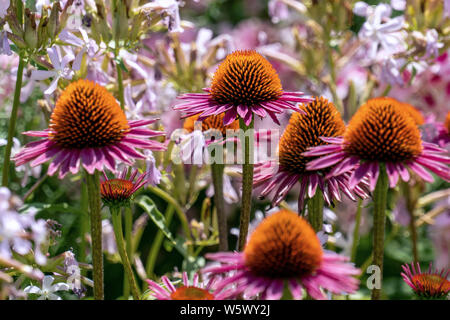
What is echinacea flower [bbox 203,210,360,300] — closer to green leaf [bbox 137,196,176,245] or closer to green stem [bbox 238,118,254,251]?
green stem [bbox 238,118,254,251]

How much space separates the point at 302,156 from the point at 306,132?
0.04m

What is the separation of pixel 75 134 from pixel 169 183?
39 centimetres

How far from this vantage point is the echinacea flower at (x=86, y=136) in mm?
622

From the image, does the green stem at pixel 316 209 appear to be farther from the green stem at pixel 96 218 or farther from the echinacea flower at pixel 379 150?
the green stem at pixel 96 218

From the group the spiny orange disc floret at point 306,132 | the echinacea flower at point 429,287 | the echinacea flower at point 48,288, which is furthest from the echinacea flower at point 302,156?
the echinacea flower at point 48,288

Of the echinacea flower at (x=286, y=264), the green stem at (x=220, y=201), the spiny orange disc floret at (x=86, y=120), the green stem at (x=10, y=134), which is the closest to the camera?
the echinacea flower at (x=286, y=264)

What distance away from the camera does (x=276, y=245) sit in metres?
0.56

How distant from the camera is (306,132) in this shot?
2.42ft

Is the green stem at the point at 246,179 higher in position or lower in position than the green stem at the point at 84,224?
higher

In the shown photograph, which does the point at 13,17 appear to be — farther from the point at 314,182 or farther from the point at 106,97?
the point at 314,182

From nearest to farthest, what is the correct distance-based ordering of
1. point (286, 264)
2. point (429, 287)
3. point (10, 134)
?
point (286, 264)
point (429, 287)
point (10, 134)

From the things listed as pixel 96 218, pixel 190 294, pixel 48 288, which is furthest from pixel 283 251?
pixel 48 288

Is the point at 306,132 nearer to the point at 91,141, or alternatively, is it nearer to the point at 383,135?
the point at 383,135

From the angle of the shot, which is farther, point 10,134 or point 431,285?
point 10,134
